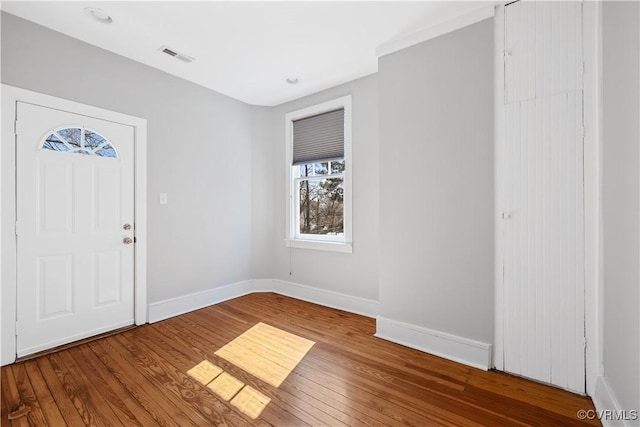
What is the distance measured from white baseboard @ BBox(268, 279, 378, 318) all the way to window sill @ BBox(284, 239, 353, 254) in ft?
1.76

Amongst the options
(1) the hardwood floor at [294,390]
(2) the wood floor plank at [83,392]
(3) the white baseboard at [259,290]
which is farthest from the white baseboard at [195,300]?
(2) the wood floor plank at [83,392]

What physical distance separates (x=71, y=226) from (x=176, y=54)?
1.93m

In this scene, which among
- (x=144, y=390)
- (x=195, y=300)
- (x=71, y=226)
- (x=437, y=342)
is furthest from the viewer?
(x=195, y=300)

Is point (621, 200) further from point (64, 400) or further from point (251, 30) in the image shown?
point (64, 400)

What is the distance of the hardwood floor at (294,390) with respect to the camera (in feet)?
5.36

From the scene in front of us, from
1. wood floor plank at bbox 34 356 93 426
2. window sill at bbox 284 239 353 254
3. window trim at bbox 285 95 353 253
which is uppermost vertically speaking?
window trim at bbox 285 95 353 253

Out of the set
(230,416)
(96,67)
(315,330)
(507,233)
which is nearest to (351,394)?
(230,416)

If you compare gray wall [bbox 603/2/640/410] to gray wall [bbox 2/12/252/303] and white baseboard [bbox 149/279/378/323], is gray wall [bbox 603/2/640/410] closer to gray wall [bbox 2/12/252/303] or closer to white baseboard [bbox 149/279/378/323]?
white baseboard [bbox 149/279/378/323]

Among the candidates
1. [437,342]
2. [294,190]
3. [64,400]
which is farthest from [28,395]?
[294,190]

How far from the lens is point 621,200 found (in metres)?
1.47

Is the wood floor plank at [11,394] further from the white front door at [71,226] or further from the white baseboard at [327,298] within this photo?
the white baseboard at [327,298]

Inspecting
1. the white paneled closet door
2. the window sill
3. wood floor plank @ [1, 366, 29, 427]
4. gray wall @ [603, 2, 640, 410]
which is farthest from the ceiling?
wood floor plank @ [1, 366, 29, 427]

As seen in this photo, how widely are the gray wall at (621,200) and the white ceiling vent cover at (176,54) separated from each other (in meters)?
3.32

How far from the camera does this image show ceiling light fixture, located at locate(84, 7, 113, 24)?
219 centimetres
